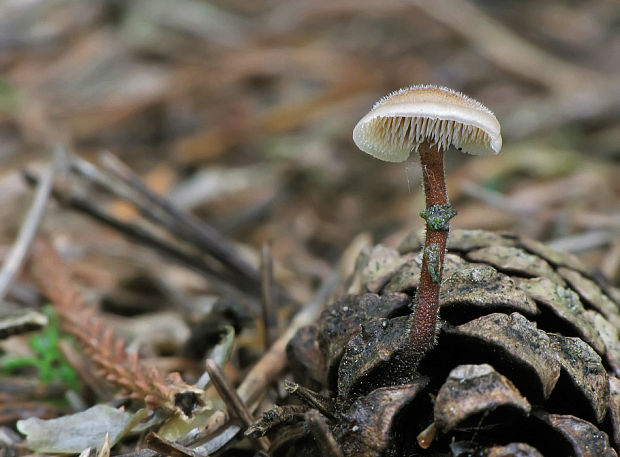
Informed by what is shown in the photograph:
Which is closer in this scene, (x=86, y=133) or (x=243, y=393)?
(x=243, y=393)

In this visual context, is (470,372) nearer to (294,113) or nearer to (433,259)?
(433,259)

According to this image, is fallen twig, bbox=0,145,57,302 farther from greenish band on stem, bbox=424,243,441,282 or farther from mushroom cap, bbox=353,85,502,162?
greenish band on stem, bbox=424,243,441,282

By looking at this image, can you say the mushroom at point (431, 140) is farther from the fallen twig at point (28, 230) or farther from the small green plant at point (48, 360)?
the fallen twig at point (28, 230)

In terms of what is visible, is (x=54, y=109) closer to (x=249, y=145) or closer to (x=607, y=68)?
(x=249, y=145)

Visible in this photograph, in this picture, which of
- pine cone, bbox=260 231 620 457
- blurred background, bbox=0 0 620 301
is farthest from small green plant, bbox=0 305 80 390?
pine cone, bbox=260 231 620 457

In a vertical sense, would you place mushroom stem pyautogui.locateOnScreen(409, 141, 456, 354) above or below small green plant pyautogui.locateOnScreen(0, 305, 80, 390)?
above

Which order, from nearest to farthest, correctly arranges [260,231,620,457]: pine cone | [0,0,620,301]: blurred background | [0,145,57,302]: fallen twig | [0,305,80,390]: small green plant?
[260,231,620,457]: pine cone → [0,305,80,390]: small green plant → [0,145,57,302]: fallen twig → [0,0,620,301]: blurred background

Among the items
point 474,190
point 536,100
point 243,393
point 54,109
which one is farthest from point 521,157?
point 54,109
